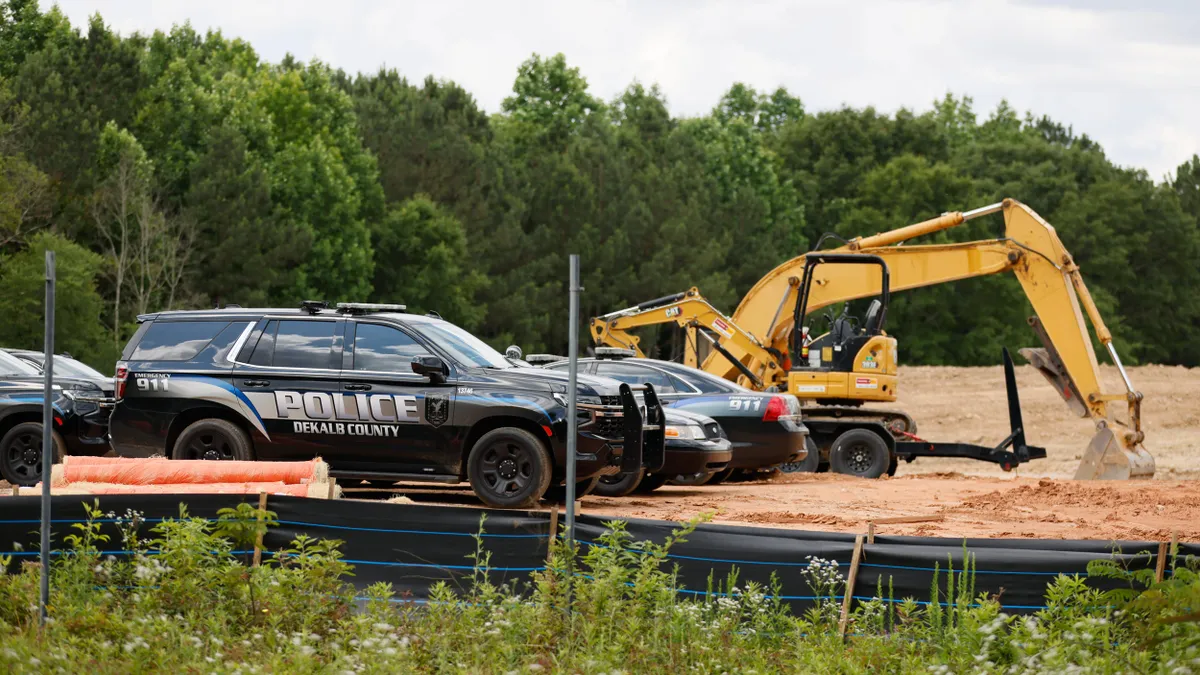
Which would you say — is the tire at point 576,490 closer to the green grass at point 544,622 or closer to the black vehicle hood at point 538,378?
the black vehicle hood at point 538,378

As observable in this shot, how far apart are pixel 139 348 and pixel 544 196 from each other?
5510 cm

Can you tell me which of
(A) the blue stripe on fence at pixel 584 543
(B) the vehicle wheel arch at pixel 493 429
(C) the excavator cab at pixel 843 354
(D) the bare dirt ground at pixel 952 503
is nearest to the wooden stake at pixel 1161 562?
(A) the blue stripe on fence at pixel 584 543

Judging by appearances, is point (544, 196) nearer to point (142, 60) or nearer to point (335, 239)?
point (335, 239)

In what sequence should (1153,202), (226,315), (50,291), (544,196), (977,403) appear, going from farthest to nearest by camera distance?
(1153,202)
(544,196)
(977,403)
(226,315)
(50,291)

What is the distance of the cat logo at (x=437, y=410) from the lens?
48.4ft

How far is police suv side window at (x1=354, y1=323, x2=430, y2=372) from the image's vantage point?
49.5ft

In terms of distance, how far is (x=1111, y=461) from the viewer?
931 inches

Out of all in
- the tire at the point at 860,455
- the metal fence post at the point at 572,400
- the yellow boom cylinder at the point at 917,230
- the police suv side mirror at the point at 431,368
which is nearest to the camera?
the metal fence post at the point at 572,400

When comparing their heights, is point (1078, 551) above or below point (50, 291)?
below

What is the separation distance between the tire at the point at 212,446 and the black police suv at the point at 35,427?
323 centimetres

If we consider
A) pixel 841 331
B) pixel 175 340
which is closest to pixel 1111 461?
pixel 841 331

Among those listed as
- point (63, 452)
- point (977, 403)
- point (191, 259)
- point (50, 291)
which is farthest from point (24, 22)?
point (50, 291)

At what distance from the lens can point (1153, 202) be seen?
87375mm

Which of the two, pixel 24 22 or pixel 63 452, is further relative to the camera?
pixel 24 22
